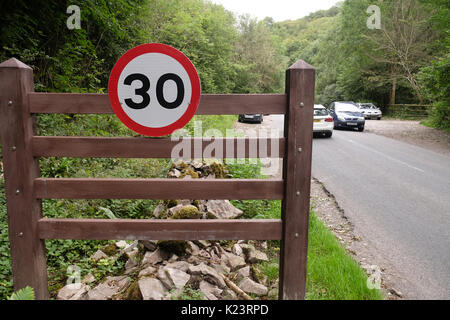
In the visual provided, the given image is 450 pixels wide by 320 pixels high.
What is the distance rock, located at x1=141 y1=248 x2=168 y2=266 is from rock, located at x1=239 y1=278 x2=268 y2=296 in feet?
2.69

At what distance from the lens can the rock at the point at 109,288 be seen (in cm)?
279

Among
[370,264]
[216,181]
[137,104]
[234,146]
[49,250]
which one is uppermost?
[137,104]

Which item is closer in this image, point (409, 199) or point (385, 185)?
point (409, 199)

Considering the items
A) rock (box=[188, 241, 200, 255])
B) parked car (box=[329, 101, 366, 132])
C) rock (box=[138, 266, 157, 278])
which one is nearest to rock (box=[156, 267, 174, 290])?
rock (box=[138, 266, 157, 278])

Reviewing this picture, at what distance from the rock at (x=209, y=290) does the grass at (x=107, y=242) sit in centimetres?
11

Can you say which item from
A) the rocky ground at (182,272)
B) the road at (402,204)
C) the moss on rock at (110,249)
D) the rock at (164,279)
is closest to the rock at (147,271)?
the rocky ground at (182,272)

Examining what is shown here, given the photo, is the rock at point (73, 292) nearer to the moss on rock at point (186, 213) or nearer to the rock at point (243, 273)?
the moss on rock at point (186, 213)

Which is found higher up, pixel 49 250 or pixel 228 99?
pixel 228 99

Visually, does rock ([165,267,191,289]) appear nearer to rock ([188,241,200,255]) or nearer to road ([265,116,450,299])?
rock ([188,241,200,255])

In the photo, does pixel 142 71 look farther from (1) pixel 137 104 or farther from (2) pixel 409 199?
(2) pixel 409 199

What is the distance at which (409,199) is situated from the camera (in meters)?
6.32
